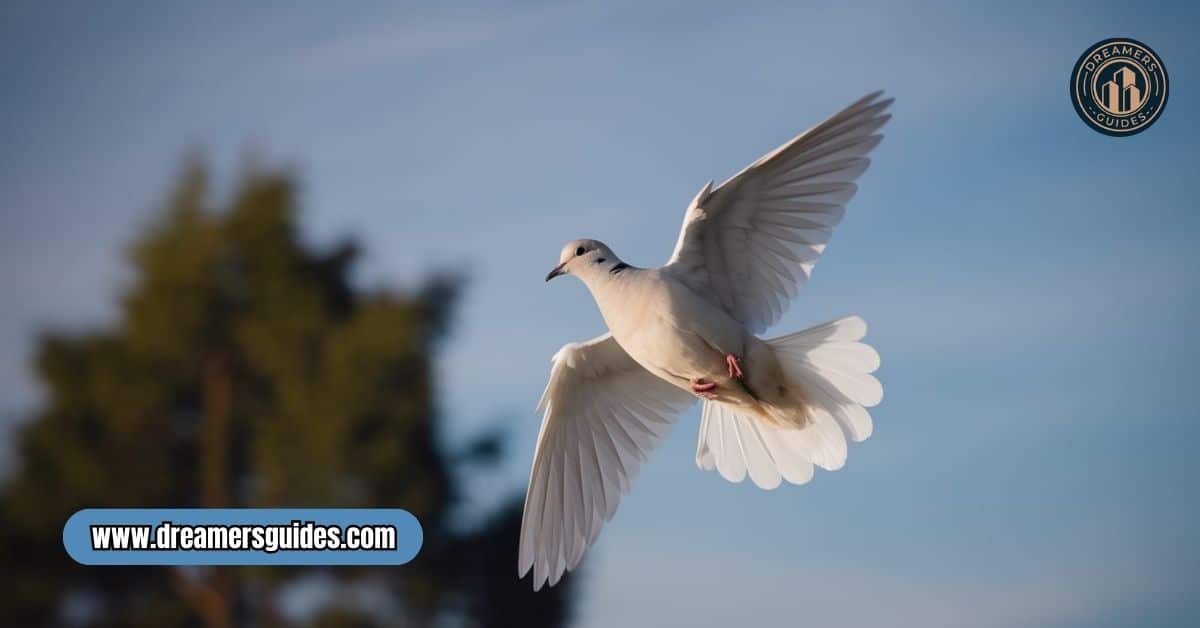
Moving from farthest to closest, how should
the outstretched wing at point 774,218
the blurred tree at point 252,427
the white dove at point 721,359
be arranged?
1. the blurred tree at point 252,427
2. the white dove at point 721,359
3. the outstretched wing at point 774,218

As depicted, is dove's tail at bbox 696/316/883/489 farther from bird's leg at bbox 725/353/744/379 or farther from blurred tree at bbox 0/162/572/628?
blurred tree at bbox 0/162/572/628

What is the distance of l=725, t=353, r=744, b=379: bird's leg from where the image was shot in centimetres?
407

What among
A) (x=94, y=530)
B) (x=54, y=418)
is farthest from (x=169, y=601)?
(x=94, y=530)

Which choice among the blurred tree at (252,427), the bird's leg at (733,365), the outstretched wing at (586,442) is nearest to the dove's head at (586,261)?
the outstretched wing at (586,442)

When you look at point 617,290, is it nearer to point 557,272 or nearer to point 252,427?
point 557,272

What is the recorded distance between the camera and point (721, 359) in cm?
409

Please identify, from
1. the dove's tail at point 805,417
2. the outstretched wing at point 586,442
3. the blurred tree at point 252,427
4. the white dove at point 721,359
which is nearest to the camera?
the white dove at point 721,359

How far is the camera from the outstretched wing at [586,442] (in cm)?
452

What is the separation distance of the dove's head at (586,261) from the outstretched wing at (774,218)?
215mm

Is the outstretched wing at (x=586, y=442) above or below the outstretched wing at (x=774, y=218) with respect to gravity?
below

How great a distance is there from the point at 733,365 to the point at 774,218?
0.49m

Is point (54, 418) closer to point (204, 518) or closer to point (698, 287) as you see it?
point (204, 518)

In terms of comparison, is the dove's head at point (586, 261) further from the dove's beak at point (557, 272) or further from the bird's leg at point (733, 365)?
the bird's leg at point (733, 365)

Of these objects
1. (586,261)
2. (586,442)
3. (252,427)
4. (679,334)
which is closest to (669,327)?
(679,334)
